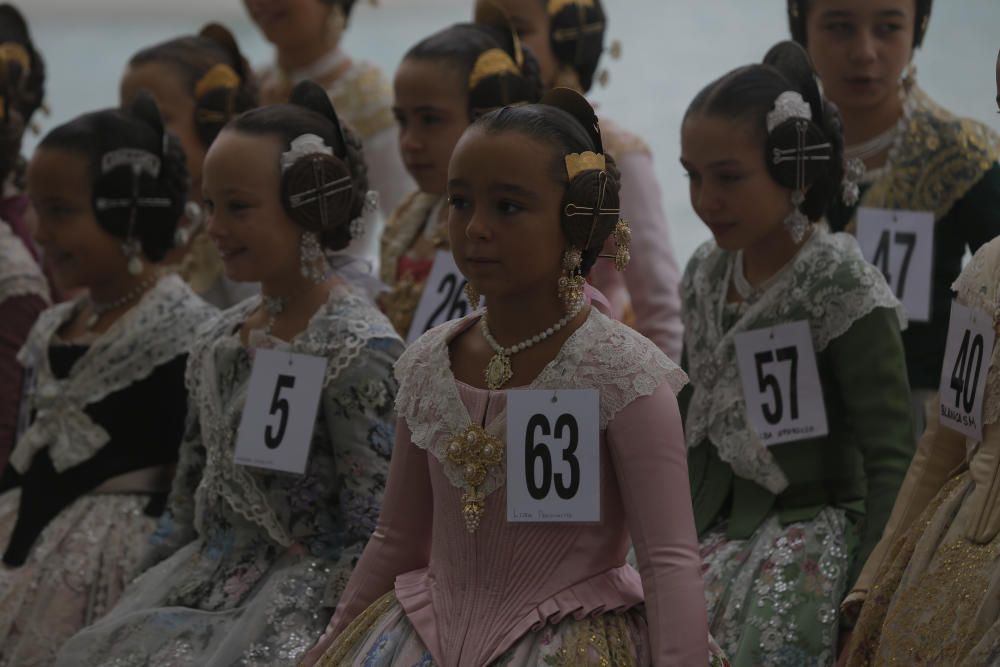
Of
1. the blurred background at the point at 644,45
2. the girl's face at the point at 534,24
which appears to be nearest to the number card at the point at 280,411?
the girl's face at the point at 534,24

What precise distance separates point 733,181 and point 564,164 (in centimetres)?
71

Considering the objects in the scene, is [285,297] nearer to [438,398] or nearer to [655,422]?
[438,398]

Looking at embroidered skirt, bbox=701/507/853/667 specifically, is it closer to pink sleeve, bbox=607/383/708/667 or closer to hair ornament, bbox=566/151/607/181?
pink sleeve, bbox=607/383/708/667

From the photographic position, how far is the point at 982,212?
11.4ft

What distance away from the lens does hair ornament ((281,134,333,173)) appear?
3029mm

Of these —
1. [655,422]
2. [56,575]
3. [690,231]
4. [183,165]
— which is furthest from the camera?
[690,231]

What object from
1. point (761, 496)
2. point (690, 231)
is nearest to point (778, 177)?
point (761, 496)

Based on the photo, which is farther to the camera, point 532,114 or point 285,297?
point 285,297

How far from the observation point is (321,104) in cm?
318

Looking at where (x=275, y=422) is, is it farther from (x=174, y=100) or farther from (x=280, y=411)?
(x=174, y=100)

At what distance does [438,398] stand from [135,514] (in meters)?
1.25

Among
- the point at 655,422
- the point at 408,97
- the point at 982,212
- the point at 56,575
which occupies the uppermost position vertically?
the point at 408,97

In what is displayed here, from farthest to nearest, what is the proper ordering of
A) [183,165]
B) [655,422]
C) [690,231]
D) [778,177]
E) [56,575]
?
[690,231] < [183,165] < [56,575] < [778,177] < [655,422]

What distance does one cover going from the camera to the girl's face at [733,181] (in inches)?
117
